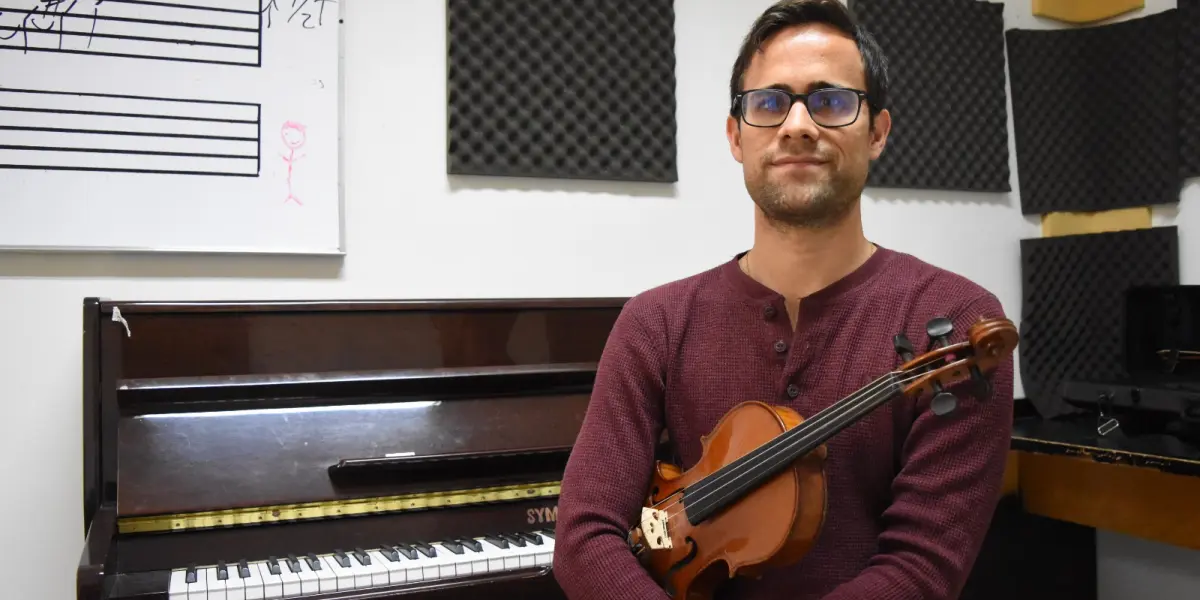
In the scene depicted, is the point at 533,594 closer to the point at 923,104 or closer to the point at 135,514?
the point at 135,514

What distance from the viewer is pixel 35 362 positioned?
2.37 meters

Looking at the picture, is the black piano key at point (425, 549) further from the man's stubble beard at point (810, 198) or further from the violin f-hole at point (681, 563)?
the man's stubble beard at point (810, 198)

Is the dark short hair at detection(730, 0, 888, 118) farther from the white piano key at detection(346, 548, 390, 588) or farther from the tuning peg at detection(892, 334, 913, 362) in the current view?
the white piano key at detection(346, 548, 390, 588)

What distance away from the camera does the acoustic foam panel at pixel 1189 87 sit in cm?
310

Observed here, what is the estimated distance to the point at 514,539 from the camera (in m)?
2.03

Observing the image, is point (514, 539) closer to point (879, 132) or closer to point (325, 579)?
point (325, 579)

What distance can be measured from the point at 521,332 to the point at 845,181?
122 centimetres

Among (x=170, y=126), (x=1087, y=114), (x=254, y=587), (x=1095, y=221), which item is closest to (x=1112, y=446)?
(x=1095, y=221)

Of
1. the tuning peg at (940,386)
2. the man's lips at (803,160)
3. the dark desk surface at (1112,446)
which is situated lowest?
the dark desk surface at (1112,446)

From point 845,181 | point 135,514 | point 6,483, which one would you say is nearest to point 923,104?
point 845,181

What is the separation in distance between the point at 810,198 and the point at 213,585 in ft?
4.29

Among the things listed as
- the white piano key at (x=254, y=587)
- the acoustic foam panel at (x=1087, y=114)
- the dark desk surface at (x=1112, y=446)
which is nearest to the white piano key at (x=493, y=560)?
the white piano key at (x=254, y=587)

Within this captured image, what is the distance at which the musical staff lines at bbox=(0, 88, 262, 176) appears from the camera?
7.71 ft

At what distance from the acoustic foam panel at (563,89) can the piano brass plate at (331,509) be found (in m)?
1.07
